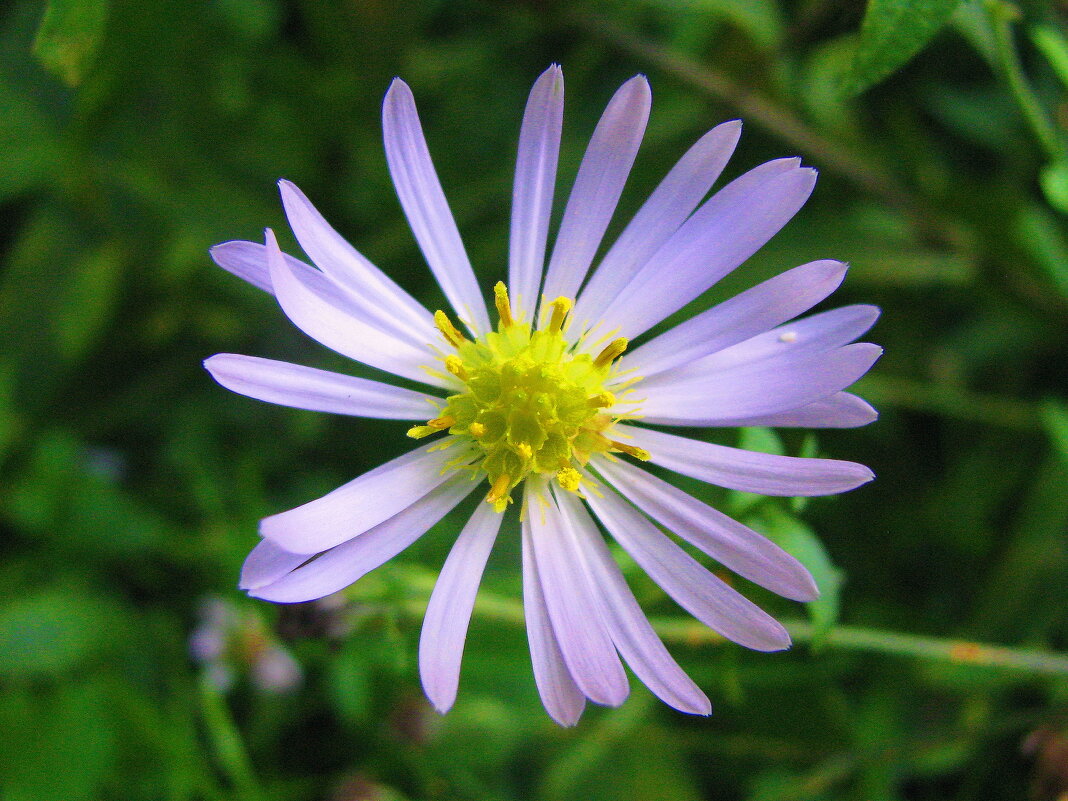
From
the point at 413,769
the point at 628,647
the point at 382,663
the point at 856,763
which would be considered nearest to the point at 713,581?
the point at 628,647

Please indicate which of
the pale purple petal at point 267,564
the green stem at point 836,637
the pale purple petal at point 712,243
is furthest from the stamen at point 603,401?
the pale purple petal at point 267,564

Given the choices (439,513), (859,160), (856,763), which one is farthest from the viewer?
(859,160)

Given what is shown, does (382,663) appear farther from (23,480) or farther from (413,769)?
(23,480)

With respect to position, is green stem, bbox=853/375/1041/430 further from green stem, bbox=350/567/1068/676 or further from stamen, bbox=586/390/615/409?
stamen, bbox=586/390/615/409

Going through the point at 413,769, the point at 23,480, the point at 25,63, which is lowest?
the point at 413,769

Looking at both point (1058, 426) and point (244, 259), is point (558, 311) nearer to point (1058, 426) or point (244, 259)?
point (244, 259)

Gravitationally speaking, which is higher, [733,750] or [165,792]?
[165,792]

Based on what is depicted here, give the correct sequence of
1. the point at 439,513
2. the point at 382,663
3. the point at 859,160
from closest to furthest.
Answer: the point at 439,513
the point at 382,663
the point at 859,160

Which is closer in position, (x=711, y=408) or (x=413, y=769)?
(x=711, y=408)
